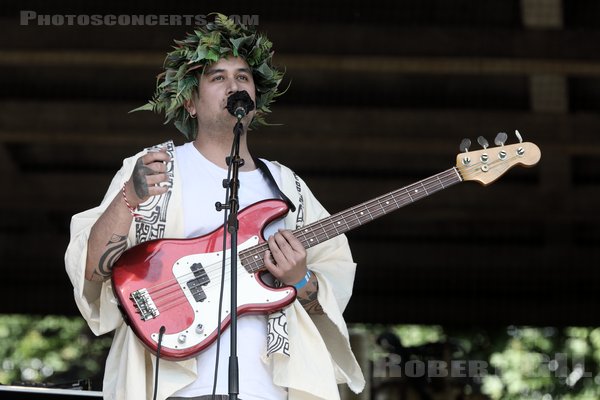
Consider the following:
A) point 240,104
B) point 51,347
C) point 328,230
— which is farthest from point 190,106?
point 51,347

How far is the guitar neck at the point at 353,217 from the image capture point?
2.91 m

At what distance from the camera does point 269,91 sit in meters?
3.30

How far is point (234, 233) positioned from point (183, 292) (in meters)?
0.24

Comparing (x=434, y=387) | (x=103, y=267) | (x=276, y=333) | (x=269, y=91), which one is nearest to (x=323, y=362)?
(x=276, y=333)

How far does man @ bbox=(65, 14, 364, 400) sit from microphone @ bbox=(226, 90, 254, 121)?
0.12m

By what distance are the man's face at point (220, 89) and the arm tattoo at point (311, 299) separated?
477mm

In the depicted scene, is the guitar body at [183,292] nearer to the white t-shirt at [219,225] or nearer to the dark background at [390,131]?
the white t-shirt at [219,225]

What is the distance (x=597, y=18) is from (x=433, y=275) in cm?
329

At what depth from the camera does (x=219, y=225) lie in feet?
9.68

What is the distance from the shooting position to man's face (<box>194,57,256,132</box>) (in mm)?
3084

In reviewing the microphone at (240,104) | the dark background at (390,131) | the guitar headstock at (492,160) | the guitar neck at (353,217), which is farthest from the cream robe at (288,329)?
the dark background at (390,131)

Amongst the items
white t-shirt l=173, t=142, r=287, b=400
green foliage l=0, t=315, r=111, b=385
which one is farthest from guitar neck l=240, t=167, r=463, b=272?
green foliage l=0, t=315, r=111, b=385

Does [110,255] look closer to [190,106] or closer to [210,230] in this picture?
[210,230]

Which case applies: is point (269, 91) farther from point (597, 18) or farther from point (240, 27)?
point (597, 18)
